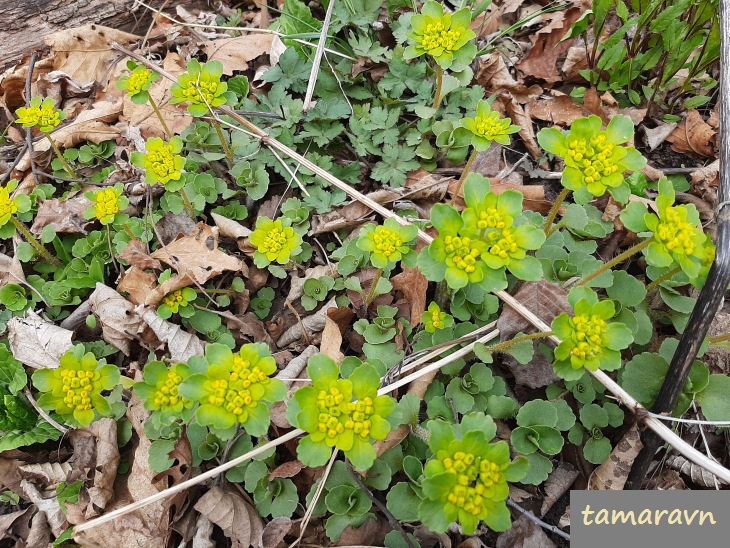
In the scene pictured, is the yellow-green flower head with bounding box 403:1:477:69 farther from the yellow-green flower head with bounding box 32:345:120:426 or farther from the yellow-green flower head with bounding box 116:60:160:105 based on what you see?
the yellow-green flower head with bounding box 32:345:120:426

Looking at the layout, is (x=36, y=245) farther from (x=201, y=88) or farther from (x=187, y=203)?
(x=201, y=88)

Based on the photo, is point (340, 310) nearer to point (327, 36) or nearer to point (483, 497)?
point (483, 497)

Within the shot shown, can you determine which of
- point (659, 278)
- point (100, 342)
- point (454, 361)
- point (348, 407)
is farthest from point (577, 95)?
point (100, 342)

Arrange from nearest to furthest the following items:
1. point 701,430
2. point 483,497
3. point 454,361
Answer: point 483,497
point 701,430
point 454,361

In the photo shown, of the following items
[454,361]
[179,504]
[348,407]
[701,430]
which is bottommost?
[179,504]

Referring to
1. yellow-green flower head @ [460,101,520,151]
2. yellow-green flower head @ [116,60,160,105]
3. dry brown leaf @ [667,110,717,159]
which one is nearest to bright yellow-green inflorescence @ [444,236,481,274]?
yellow-green flower head @ [460,101,520,151]

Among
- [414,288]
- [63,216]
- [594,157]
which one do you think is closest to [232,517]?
[414,288]
